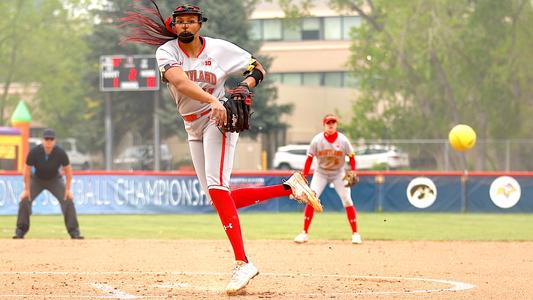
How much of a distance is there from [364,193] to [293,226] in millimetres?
6514

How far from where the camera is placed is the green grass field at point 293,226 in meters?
18.3

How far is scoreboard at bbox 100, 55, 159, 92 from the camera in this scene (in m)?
38.6

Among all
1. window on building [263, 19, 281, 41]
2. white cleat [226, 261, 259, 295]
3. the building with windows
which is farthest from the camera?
window on building [263, 19, 281, 41]

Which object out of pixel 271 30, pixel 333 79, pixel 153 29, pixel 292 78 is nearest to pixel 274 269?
pixel 153 29

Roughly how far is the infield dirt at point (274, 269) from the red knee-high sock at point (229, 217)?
41 cm

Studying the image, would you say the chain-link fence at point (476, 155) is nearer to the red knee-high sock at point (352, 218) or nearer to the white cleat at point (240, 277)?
the red knee-high sock at point (352, 218)

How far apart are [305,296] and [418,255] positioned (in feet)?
17.8

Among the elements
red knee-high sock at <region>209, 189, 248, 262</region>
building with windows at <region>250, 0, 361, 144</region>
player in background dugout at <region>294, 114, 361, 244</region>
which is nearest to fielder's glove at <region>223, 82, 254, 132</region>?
red knee-high sock at <region>209, 189, 248, 262</region>

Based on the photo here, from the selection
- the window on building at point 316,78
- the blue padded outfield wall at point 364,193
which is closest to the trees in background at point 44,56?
the window on building at point 316,78

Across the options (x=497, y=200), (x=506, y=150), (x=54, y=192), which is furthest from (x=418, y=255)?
(x=506, y=150)

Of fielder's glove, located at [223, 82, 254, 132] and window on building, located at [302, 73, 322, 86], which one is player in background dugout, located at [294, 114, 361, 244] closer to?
fielder's glove, located at [223, 82, 254, 132]

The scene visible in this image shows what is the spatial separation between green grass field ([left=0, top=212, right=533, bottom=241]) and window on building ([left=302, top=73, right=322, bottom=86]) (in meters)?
43.2

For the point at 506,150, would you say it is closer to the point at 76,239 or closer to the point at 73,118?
the point at 76,239

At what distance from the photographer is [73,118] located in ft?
216
